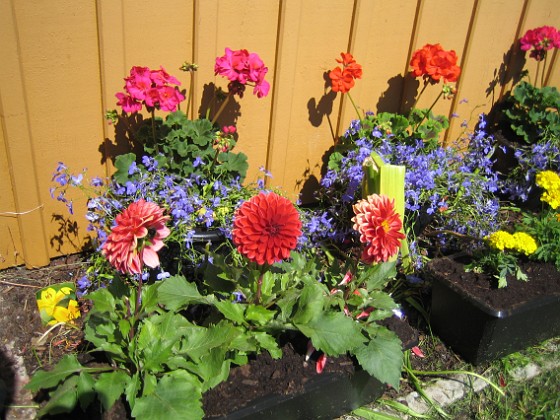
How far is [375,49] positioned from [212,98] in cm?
101

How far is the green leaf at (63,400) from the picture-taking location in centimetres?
174

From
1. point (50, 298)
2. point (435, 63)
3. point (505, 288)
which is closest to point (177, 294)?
point (50, 298)

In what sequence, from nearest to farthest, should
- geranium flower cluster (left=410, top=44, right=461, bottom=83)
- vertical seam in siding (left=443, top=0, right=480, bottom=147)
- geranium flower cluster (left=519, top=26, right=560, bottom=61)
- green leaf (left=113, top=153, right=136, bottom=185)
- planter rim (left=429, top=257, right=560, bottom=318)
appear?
planter rim (left=429, top=257, right=560, bottom=318) < green leaf (left=113, top=153, right=136, bottom=185) < geranium flower cluster (left=410, top=44, right=461, bottom=83) < vertical seam in siding (left=443, top=0, right=480, bottom=147) < geranium flower cluster (left=519, top=26, right=560, bottom=61)

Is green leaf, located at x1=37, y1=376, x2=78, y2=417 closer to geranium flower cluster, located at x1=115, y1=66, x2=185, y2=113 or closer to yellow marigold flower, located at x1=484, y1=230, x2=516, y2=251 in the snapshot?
geranium flower cluster, located at x1=115, y1=66, x2=185, y2=113

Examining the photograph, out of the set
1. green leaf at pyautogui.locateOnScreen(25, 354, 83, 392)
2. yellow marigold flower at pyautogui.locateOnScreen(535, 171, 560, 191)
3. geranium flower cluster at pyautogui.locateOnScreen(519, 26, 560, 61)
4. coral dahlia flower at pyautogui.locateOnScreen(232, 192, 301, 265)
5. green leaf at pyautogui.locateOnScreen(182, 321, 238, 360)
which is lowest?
green leaf at pyautogui.locateOnScreen(25, 354, 83, 392)

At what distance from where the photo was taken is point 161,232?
1.66 meters

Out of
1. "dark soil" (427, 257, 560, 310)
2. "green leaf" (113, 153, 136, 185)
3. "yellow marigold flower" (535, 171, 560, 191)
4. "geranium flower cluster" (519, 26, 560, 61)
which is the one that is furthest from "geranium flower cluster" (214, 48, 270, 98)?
"geranium flower cluster" (519, 26, 560, 61)

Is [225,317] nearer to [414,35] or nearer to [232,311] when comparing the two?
[232,311]

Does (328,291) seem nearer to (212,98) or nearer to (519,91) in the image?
(212,98)

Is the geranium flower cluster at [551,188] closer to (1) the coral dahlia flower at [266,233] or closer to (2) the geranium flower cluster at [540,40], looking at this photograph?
(2) the geranium flower cluster at [540,40]

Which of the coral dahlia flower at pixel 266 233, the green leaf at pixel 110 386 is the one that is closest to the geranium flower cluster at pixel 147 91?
the coral dahlia flower at pixel 266 233

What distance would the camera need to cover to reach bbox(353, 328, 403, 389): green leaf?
1928 mm

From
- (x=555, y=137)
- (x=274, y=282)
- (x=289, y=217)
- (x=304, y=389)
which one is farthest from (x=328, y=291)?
(x=555, y=137)

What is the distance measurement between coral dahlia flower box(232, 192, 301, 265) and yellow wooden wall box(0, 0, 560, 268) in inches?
47.5
